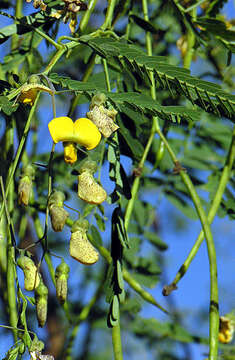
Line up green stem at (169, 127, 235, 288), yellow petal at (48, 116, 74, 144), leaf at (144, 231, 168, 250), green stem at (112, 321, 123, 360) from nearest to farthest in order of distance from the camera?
yellow petal at (48, 116, 74, 144) < green stem at (112, 321, 123, 360) < green stem at (169, 127, 235, 288) < leaf at (144, 231, 168, 250)

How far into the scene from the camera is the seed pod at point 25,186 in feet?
2.62

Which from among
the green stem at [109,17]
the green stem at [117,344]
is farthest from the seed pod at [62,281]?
the green stem at [109,17]

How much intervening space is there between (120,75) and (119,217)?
330 mm

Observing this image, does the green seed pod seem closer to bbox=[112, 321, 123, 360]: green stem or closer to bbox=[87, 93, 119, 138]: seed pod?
bbox=[87, 93, 119, 138]: seed pod

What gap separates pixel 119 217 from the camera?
3.02ft

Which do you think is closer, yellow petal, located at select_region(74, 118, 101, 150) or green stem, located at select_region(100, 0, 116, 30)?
yellow petal, located at select_region(74, 118, 101, 150)

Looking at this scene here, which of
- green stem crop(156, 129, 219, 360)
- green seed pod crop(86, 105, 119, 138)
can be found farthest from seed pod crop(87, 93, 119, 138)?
green stem crop(156, 129, 219, 360)

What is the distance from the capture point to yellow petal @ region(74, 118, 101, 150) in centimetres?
75

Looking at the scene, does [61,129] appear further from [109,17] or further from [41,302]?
[109,17]

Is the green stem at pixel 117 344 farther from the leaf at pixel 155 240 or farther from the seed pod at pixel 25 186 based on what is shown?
the leaf at pixel 155 240

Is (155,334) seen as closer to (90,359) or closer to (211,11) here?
(90,359)

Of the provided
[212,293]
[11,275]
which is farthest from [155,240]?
[11,275]

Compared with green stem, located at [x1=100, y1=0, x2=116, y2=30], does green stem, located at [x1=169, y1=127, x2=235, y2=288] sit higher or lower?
lower

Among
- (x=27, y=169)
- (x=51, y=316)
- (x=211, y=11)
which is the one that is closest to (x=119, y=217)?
(x=27, y=169)
